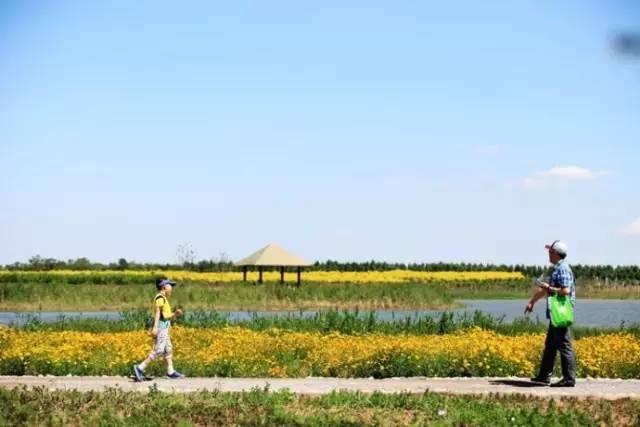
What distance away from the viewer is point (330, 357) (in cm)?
1567

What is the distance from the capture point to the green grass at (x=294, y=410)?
11266 millimetres

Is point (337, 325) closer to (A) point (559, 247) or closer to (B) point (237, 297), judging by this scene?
(A) point (559, 247)

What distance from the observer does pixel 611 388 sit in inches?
543

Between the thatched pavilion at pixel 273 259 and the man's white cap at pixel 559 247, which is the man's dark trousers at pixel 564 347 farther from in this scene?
the thatched pavilion at pixel 273 259

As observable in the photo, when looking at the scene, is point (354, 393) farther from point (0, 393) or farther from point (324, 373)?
point (0, 393)

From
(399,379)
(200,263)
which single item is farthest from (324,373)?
(200,263)

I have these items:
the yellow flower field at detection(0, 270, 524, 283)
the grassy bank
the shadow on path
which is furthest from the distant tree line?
the shadow on path

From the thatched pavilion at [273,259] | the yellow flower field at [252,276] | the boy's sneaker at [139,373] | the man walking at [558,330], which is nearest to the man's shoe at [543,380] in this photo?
the man walking at [558,330]

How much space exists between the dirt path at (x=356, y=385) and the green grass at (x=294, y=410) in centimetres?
66

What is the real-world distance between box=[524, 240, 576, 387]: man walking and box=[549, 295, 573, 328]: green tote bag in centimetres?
6

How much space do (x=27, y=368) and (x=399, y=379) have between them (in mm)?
5886

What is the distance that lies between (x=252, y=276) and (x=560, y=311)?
54299 mm

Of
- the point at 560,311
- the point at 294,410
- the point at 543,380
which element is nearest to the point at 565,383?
the point at 543,380

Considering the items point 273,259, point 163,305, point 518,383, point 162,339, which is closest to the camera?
point 518,383
